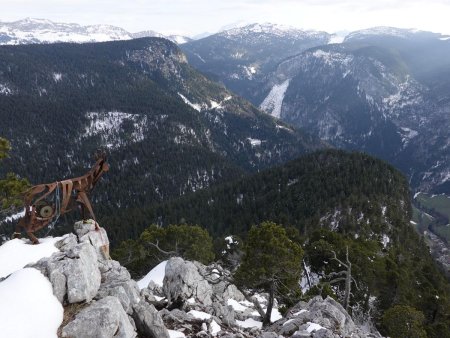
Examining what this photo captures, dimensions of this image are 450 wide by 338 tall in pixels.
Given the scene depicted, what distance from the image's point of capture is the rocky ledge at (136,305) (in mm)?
21953

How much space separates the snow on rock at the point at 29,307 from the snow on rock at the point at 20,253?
17.6ft

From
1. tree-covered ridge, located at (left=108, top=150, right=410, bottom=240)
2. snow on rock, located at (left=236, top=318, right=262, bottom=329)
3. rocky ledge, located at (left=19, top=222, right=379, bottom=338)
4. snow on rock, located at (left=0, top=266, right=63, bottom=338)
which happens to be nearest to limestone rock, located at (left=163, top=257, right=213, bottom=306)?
rocky ledge, located at (left=19, top=222, right=379, bottom=338)

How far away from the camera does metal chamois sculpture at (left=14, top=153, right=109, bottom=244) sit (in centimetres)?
2961

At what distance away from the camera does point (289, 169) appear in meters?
199

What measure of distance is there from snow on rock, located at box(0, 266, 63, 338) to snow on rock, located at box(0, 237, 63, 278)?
17.6ft

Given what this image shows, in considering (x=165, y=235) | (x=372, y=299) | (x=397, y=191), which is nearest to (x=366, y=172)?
(x=397, y=191)

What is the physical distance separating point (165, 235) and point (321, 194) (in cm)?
10940

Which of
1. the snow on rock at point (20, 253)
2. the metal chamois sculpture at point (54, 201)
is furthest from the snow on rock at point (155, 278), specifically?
the snow on rock at point (20, 253)

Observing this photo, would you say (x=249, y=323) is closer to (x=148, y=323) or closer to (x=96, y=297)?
(x=148, y=323)

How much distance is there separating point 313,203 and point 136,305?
445 feet

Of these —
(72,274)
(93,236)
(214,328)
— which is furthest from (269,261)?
(72,274)

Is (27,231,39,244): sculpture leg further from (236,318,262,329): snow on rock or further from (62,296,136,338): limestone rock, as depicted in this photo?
(236,318,262,329): snow on rock

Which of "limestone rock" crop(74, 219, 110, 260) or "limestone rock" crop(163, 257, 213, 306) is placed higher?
"limestone rock" crop(74, 219, 110, 260)

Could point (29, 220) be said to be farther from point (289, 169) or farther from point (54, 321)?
point (289, 169)
